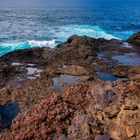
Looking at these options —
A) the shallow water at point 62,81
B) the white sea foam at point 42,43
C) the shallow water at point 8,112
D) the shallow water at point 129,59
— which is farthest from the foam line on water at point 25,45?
the shallow water at point 8,112

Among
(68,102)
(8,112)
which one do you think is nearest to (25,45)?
(8,112)

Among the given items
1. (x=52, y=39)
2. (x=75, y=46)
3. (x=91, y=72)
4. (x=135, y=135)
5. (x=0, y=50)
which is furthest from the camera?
(x=52, y=39)

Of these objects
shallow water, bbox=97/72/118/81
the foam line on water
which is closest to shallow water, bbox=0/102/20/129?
shallow water, bbox=97/72/118/81

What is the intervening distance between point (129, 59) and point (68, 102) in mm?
14074

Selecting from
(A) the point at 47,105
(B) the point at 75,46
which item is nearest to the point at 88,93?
(A) the point at 47,105

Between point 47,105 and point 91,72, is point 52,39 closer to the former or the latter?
Answer: point 91,72

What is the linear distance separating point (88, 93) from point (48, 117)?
2.53 meters

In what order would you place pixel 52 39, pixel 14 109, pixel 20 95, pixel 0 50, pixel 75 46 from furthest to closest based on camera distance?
pixel 52 39
pixel 0 50
pixel 75 46
pixel 20 95
pixel 14 109

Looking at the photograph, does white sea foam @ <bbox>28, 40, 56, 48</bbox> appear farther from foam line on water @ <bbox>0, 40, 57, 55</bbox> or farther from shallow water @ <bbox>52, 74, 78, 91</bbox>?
shallow water @ <bbox>52, 74, 78, 91</bbox>

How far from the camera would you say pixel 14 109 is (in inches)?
585

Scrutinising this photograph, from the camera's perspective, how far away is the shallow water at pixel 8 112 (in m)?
13.5

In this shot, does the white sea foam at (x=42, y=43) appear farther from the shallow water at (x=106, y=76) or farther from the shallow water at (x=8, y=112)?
the shallow water at (x=8, y=112)

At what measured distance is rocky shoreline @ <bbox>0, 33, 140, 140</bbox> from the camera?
11242mm

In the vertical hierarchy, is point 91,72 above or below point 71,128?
below
